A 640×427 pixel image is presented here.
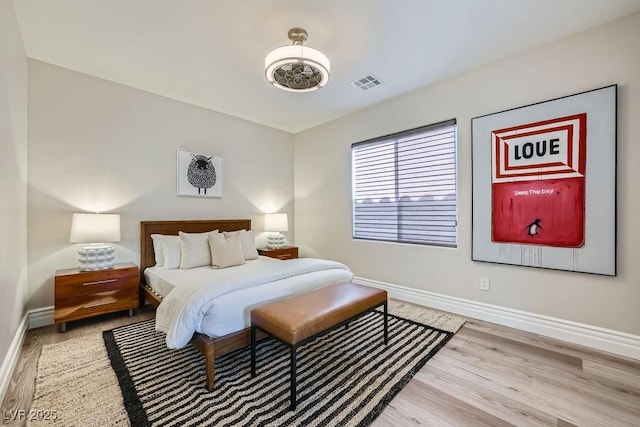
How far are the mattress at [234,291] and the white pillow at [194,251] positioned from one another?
12cm

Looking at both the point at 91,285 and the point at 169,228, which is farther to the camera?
the point at 169,228

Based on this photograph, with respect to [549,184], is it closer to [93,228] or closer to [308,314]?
[308,314]

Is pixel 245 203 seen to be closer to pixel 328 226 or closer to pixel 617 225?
pixel 328 226

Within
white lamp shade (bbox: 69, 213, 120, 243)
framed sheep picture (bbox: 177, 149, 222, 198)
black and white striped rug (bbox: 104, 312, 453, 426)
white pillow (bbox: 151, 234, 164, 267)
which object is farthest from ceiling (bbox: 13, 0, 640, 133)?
black and white striped rug (bbox: 104, 312, 453, 426)

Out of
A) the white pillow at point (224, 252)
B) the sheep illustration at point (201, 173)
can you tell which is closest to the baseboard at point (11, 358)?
the white pillow at point (224, 252)

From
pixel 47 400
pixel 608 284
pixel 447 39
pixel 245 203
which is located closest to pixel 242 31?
pixel 447 39

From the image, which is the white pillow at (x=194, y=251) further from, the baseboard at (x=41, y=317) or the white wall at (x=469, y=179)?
the white wall at (x=469, y=179)

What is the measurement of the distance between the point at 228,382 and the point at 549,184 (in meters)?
3.12

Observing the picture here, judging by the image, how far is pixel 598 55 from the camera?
2270 mm

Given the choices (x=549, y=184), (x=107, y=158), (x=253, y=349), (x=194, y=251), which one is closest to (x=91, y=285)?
(x=194, y=251)

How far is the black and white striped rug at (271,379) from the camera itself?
1.55 m

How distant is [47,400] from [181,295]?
35.5 inches

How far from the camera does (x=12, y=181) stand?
2.10m

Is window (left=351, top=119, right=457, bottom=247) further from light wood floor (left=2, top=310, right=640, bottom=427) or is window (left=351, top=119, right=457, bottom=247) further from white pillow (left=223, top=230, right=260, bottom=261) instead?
white pillow (left=223, top=230, right=260, bottom=261)
